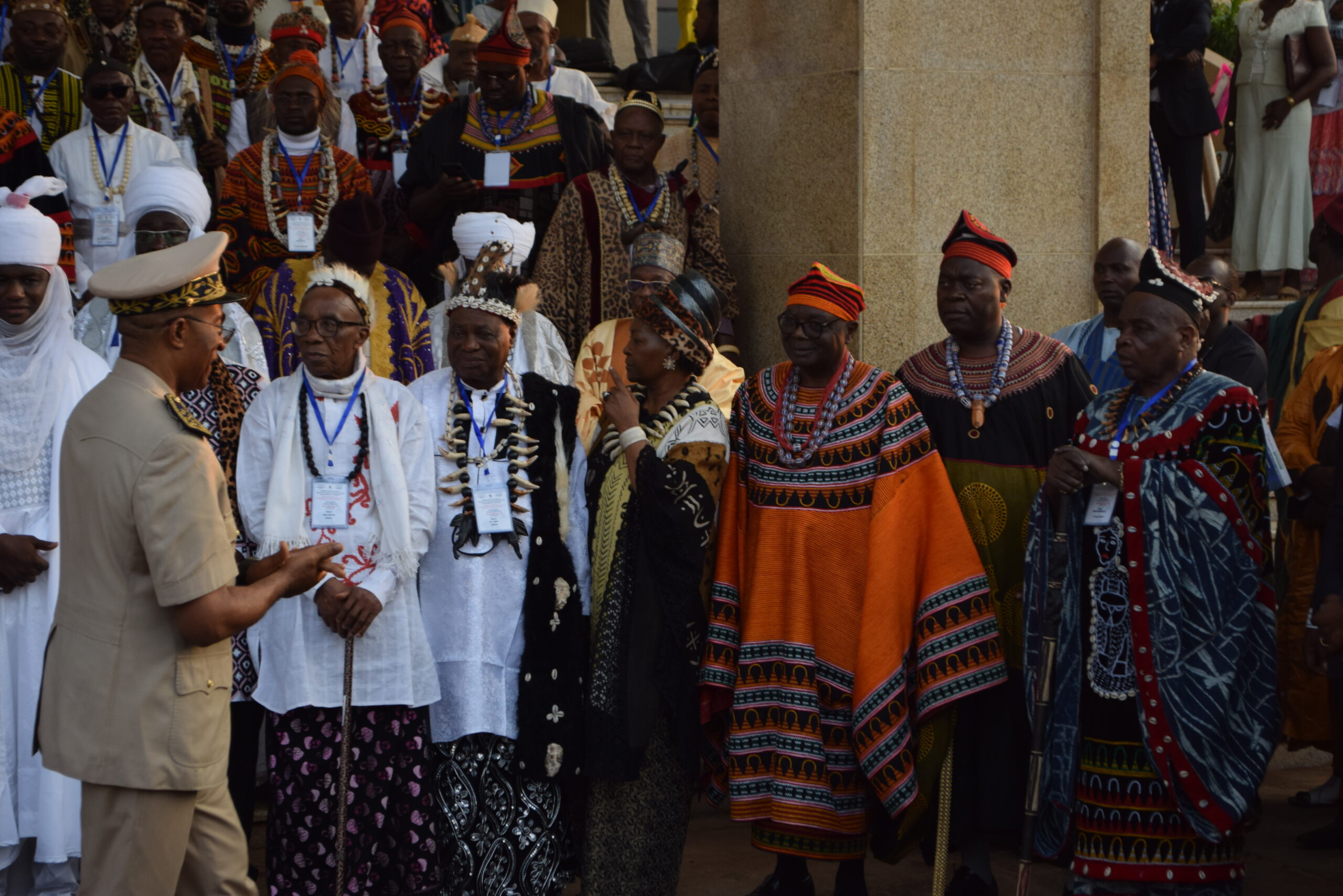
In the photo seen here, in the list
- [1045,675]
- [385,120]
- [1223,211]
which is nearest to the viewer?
[1045,675]

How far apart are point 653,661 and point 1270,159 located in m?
8.23

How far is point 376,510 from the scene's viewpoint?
492cm

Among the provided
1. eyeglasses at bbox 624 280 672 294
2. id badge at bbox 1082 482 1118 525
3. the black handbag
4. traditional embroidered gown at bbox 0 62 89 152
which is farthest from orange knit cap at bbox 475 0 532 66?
the black handbag

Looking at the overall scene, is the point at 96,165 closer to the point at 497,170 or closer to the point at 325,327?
the point at 497,170

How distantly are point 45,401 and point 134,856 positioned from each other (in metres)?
2.21

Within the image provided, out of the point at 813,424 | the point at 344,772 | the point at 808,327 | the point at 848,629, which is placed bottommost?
the point at 344,772

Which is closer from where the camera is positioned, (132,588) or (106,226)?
(132,588)

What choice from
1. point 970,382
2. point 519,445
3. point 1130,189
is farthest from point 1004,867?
point 1130,189

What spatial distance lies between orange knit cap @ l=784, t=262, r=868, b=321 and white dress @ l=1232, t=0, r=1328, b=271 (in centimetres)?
713

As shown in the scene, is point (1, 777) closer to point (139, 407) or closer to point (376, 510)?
point (376, 510)

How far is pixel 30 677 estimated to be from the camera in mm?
5031

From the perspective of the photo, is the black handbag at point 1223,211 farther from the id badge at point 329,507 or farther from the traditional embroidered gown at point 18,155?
the id badge at point 329,507

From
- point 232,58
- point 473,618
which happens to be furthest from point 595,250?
point 232,58

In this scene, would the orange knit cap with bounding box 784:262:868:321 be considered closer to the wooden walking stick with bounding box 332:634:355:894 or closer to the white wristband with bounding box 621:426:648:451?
the white wristband with bounding box 621:426:648:451
